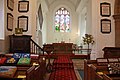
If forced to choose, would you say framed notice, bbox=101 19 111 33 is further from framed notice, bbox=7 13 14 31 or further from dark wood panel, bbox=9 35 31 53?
framed notice, bbox=7 13 14 31

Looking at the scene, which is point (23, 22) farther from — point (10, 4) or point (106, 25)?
point (106, 25)

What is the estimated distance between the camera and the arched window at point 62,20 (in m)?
23.0

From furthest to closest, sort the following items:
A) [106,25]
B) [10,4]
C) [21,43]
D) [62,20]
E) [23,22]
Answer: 1. [62,20]
2. [106,25]
3. [23,22]
4. [10,4]
5. [21,43]

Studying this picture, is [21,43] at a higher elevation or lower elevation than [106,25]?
lower

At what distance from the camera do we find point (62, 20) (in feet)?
76.7

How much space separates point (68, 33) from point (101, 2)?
1140 cm

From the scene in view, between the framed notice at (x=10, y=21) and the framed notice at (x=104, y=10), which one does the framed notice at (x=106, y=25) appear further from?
the framed notice at (x=10, y=21)

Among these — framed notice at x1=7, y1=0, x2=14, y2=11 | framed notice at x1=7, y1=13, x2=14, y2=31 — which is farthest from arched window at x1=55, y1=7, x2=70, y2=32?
framed notice at x1=7, y1=13, x2=14, y2=31

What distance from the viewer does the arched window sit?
2305 centimetres

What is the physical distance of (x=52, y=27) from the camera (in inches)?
891

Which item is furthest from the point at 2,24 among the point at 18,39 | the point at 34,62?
the point at 34,62

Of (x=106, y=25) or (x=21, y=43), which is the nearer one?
(x=21, y=43)

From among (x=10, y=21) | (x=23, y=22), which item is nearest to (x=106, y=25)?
(x=23, y=22)

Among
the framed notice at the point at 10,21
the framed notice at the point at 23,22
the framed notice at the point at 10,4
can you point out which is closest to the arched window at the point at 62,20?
the framed notice at the point at 23,22
